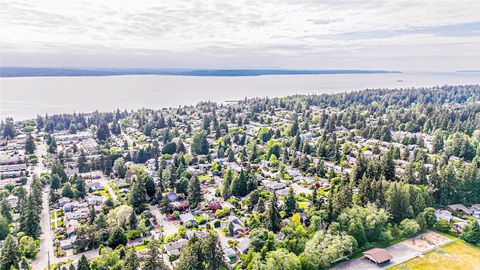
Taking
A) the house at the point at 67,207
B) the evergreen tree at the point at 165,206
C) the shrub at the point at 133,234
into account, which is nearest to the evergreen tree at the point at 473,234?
the evergreen tree at the point at 165,206

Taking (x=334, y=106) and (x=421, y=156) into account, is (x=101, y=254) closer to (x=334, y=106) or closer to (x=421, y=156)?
(x=421, y=156)

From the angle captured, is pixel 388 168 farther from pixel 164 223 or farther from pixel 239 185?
pixel 164 223

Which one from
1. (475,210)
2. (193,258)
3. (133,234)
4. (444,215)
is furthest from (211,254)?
(475,210)

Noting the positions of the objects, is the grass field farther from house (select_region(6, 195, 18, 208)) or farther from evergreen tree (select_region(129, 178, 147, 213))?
house (select_region(6, 195, 18, 208))

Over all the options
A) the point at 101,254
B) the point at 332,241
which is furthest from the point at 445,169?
the point at 101,254

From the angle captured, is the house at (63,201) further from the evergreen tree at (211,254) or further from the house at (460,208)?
the house at (460,208)

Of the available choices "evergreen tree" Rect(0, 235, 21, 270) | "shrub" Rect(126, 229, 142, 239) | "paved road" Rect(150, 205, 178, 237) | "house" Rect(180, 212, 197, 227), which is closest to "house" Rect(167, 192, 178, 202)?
"paved road" Rect(150, 205, 178, 237)

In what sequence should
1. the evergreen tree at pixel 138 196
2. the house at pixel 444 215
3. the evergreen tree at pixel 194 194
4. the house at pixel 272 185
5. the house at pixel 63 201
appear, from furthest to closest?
the house at pixel 272 185 → the house at pixel 63 201 → the evergreen tree at pixel 194 194 → the evergreen tree at pixel 138 196 → the house at pixel 444 215
